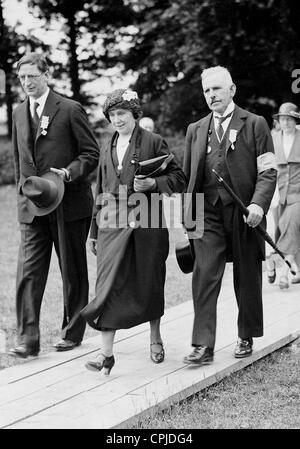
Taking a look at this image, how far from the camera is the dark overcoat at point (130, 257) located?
5609 mm

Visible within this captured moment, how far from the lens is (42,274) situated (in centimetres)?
643

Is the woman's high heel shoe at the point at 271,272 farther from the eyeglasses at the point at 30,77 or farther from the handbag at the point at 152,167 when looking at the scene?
the eyeglasses at the point at 30,77

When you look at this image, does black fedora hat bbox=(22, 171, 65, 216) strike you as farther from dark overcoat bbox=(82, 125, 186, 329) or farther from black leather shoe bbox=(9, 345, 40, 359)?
black leather shoe bbox=(9, 345, 40, 359)

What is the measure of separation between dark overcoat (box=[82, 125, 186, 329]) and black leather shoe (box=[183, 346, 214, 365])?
362 mm

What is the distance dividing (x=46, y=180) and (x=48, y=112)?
60 cm

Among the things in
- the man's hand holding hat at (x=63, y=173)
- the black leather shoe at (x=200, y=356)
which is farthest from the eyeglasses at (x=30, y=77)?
the black leather shoe at (x=200, y=356)

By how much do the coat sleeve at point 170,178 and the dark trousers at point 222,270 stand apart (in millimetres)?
297

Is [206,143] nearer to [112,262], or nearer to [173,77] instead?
[112,262]

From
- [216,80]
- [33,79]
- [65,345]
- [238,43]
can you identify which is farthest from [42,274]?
[238,43]

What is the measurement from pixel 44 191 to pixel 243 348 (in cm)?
183
